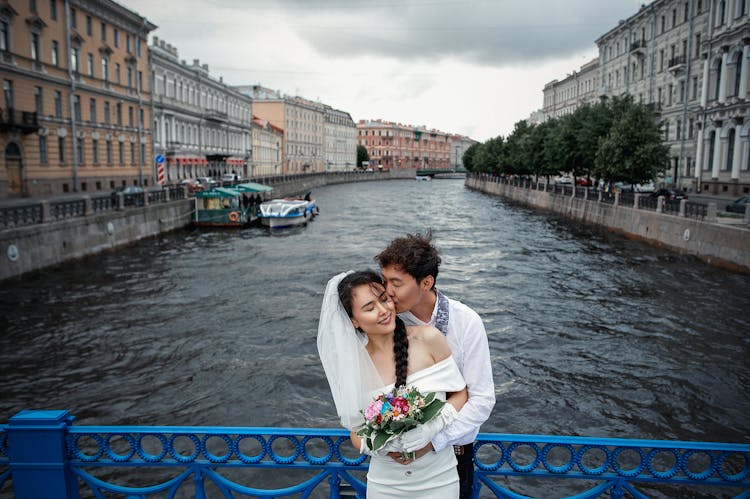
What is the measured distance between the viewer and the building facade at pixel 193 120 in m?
48.7

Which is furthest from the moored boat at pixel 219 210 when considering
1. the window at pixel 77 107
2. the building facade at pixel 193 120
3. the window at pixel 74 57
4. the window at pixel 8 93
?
the building facade at pixel 193 120

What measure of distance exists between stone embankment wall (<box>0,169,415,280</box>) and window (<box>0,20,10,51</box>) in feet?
34.2

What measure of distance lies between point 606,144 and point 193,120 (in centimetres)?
3859

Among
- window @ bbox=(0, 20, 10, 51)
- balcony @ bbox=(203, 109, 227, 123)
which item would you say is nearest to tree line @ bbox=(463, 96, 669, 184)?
window @ bbox=(0, 20, 10, 51)

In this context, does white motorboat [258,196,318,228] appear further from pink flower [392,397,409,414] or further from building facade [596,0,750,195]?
pink flower [392,397,409,414]

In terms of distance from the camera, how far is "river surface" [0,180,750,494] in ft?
31.1

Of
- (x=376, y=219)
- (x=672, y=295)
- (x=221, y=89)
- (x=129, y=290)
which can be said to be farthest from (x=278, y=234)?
(x=221, y=89)

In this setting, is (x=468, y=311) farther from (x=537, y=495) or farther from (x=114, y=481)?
(x=114, y=481)

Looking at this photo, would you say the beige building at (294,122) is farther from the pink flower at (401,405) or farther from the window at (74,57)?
the pink flower at (401,405)

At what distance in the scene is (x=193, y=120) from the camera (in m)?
56.6

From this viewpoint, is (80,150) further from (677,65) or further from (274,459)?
(677,65)

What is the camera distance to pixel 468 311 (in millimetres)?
2674

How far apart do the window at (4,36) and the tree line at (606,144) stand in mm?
31333

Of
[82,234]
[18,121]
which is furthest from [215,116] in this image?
[82,234]
